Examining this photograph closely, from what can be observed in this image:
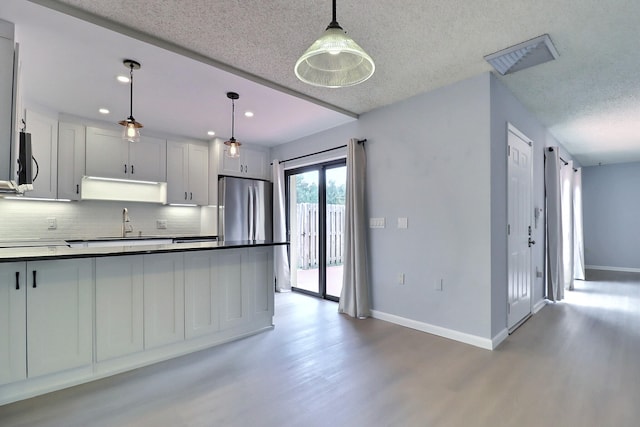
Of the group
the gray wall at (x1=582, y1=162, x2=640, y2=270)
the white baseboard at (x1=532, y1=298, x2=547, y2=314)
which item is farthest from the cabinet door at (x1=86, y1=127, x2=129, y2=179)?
the gray wall at (x1=582, y1=162, x2=640, y2=270)

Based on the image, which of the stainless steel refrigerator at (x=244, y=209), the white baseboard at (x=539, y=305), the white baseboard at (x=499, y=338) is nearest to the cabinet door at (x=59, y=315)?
the stainless steel refrigerator at (x=244, y=209)

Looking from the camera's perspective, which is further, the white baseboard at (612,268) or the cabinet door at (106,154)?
the white baseboard at (612,268)

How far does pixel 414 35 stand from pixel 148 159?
13.5 feet

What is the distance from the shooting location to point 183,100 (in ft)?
11.7

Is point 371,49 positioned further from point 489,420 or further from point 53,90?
point 53,90

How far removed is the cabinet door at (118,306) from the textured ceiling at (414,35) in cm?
183

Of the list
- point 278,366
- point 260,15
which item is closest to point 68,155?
point 260,15

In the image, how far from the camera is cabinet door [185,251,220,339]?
2.85 meters

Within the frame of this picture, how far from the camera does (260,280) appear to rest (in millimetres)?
3408

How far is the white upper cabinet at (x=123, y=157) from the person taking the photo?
4.29 metres

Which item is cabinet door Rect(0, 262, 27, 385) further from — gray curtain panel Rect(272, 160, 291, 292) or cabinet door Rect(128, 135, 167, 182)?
gray curtain panel Rect(272, 160, 291, 292)

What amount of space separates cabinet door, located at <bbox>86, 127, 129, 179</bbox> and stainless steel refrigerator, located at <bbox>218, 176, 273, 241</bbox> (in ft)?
4.59

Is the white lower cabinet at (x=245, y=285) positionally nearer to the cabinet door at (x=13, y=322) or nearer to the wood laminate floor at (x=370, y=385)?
the wood laminate floor at (x=370, y=385)

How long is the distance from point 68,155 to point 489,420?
5300 millimetres
